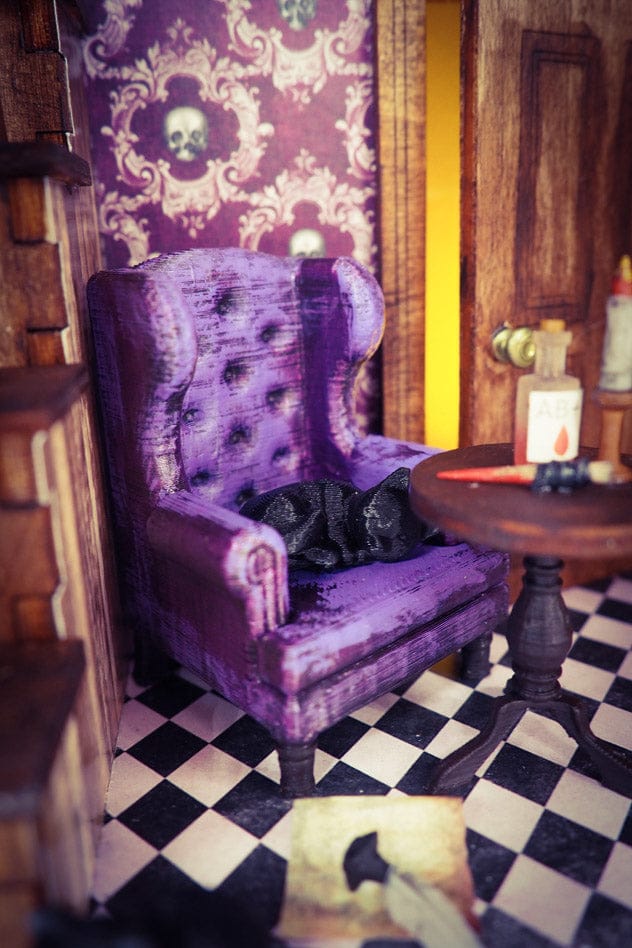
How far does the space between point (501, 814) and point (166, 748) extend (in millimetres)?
855

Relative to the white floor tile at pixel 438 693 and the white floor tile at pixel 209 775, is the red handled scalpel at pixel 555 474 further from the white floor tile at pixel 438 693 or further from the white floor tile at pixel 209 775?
the white floor tile at pixel 209 775

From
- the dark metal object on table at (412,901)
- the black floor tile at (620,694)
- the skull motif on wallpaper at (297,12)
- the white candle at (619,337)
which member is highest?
the skull motif on wallpaper at (297,12)

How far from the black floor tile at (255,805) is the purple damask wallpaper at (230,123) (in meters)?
1.51

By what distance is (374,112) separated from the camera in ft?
7.63

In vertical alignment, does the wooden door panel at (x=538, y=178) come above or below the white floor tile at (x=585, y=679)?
above

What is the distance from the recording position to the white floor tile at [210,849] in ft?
4.92

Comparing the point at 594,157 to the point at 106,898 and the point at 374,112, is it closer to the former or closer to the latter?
the point at 374,112

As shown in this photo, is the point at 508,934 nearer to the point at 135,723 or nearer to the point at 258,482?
the point at 135,723

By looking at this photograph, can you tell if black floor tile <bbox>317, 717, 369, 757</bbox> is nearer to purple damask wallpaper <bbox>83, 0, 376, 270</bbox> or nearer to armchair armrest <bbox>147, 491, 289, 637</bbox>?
armchair armrest <bbox>147, 491, 289, 637</bbox>

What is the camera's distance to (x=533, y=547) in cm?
128

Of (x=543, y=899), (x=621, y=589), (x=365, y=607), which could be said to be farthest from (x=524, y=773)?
(x=621, y=589)

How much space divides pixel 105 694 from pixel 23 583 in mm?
590

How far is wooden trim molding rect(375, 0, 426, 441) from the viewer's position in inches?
88.4

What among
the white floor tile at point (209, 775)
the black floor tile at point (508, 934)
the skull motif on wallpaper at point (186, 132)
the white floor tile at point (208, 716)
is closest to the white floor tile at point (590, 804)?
the black floor tile at point (508, 934)
